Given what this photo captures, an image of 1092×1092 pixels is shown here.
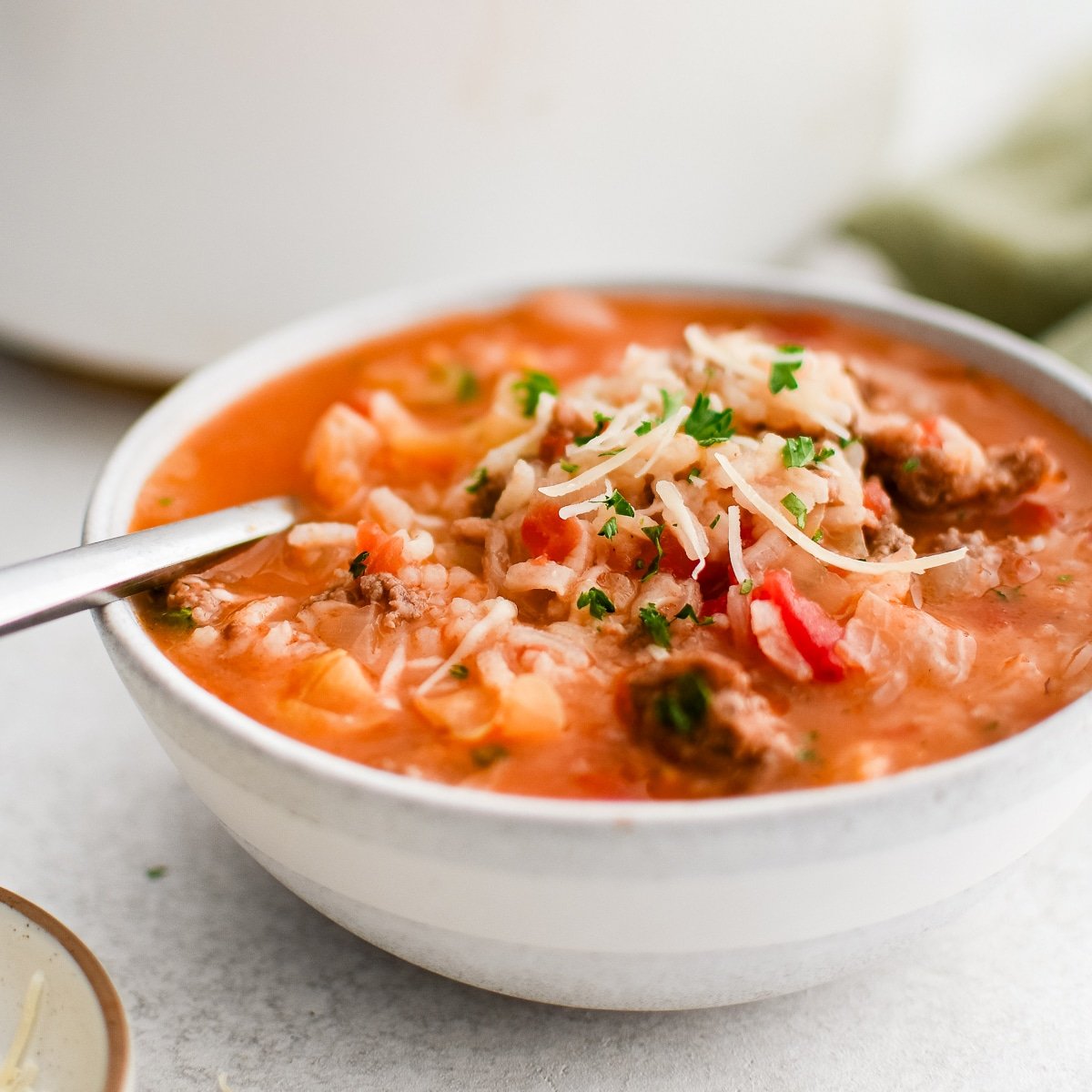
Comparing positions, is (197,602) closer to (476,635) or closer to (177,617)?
(177,617)

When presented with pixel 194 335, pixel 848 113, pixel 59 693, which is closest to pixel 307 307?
pixel 194 335

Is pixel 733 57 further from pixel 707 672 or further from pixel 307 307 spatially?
pixel 707 672

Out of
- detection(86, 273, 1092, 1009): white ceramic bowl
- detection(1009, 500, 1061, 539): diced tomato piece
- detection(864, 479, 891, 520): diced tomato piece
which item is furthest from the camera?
detection(1009, 500, 1061, 539): diced tomato piece

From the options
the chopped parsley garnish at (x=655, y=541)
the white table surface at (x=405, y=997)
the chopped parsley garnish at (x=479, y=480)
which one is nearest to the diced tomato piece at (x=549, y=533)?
the chopped parsley garnish at (x=655, y=541)

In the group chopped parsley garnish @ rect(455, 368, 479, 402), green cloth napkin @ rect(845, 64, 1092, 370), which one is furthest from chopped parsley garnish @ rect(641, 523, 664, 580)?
green cloth napkin @ rect(845, 64, 1092, 370)

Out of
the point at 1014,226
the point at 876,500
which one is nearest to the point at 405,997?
the point at 876,500

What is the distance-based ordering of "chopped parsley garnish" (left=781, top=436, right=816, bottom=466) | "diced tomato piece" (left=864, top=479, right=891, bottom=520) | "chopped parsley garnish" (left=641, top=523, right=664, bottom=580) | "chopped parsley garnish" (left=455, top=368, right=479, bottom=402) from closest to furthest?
1. "chopped parsley garnish" (left=641, top=523, right=664, bottom=580)
2. "chopped parsley garnish" (left=781, top=436, right=816, bottom=466)
3. "diced tomato piece" (left=864, top=479, right=891, bottom=520)
4. "chopped parsley garnish" (left=455, top=368, right=479, bottom=402)

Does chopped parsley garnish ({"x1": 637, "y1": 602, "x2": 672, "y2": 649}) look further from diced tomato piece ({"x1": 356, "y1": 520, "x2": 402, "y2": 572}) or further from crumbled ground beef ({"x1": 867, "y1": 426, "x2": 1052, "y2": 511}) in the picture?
crumbled ground beef ({"x1": 867, "y1": 426, "x2": 1052, "y2": 511})
